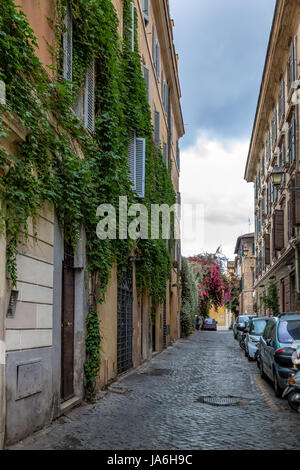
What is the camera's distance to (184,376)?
1352 centimetres

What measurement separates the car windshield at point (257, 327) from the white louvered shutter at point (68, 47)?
11077mm

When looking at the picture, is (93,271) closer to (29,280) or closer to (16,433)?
(29,280)

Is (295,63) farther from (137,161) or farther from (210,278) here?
(210,278)

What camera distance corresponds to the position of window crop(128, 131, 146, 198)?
1384cm

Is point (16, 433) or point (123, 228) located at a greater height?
point (123, 228)

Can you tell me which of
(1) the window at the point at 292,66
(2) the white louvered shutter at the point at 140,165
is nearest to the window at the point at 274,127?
(1) the window at the point at 292,66

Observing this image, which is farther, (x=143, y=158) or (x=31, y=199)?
(x=143, y=158)

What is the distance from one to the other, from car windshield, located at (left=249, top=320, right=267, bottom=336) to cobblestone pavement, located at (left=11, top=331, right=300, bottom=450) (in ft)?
14.2

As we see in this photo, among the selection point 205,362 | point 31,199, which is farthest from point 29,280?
point 205,362

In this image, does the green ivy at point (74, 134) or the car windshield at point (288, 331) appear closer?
the green ivy at point (74, 134)

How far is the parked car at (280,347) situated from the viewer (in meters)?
9.60

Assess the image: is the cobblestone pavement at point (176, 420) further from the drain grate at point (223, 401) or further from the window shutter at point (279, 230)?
the window shutter at point (279, 230)

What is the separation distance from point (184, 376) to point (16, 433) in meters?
7.86

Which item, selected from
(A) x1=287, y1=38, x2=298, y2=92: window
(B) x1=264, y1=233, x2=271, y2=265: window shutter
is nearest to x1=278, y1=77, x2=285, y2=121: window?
(A) x1=287, y1=38, x2=298, y2=92: window
